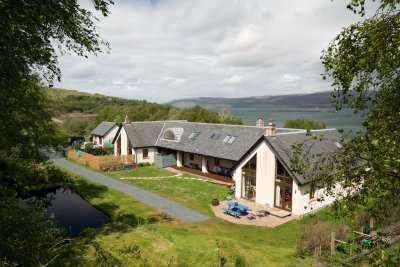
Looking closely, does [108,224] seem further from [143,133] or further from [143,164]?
[143,133]

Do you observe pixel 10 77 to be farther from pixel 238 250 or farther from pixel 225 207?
pixel 225 207

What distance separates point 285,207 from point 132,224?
11.9 meters

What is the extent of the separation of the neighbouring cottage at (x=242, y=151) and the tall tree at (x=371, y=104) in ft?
11.5

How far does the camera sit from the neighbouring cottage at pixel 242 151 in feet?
76.4

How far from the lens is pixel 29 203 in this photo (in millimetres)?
6227

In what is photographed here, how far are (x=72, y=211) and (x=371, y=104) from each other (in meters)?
23.7

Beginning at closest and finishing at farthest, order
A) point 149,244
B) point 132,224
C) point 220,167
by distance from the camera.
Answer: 1. point 149,244
2. point 132,224
3. point 220,167

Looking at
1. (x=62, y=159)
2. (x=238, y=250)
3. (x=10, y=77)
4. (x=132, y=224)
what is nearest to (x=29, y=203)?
(x=10, y=77)

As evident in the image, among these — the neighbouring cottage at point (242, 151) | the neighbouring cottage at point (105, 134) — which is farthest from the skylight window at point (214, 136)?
the neighbouring cottage at point (105, 134)

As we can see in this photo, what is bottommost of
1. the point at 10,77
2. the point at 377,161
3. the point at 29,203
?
the point at 29,203

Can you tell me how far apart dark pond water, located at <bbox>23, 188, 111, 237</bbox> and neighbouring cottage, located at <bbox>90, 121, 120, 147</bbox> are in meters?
22.5

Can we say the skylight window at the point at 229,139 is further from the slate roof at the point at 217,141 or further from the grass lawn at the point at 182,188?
the grass lawn at the point at 182,188

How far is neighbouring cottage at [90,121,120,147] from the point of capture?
51844 mm

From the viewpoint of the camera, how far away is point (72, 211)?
80.0 feet
